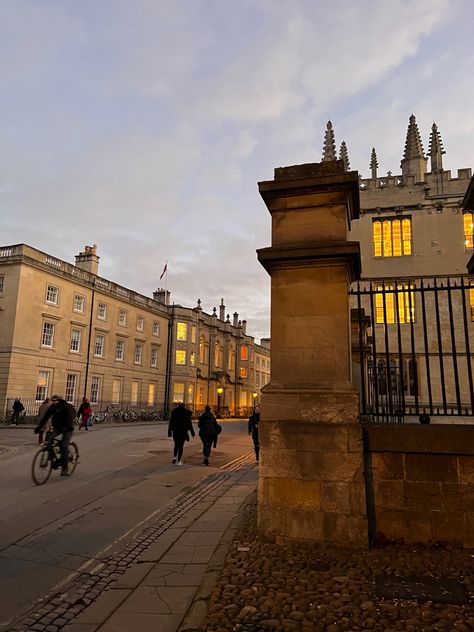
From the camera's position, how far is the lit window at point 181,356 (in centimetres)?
4770

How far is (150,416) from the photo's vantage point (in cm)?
3903

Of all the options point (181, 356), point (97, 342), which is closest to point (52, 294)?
point (97, 342)

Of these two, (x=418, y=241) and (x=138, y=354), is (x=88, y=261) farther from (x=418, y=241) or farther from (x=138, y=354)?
(x=418, y=241)

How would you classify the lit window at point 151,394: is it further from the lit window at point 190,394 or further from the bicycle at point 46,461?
the bicycle at point 46,461

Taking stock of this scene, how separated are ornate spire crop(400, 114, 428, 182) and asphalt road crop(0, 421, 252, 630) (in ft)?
62.3

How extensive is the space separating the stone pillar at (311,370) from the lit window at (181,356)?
4248cm

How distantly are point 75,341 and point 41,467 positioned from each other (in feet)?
89.1

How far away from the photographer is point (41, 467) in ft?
30.5

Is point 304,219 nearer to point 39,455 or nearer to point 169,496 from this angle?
point 169,496

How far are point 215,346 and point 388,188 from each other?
110 feet

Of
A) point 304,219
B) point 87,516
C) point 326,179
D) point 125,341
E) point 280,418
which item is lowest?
point 87,516

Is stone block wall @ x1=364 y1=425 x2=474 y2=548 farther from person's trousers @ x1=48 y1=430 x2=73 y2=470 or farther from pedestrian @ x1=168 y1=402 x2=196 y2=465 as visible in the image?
pedestrian @ x1=168 y1=402 x2=196 y2=465

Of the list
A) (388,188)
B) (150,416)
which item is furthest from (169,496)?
(150,416)

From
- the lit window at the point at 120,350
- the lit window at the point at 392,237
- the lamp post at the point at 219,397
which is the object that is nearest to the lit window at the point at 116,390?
the lit window at the point at 120,350
